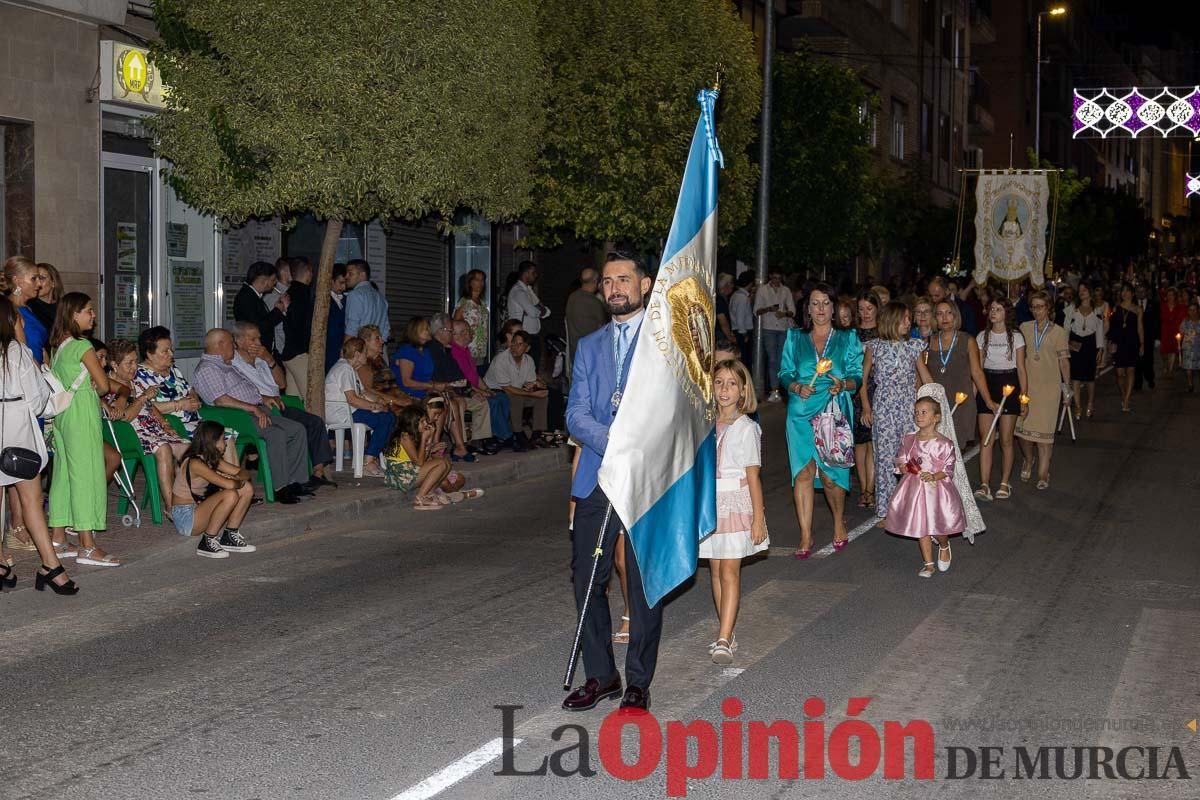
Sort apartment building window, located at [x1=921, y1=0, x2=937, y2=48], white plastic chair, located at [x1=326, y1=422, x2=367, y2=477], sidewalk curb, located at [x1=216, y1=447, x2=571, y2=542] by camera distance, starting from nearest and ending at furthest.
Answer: sidewalk curb, located at [x1=216, y1=447, x2=571, y2=542] → white plastic chair, located at [x1=326, y1=422, x2=367, y2=477] → apartment building window, located at [x1=921, y1=0, x2=937, y2=48]

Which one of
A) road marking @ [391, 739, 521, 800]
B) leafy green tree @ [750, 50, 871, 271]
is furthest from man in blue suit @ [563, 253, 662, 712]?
leafy green tree @ [750, 50, 871, 271]

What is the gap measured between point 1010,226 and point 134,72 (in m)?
19.2

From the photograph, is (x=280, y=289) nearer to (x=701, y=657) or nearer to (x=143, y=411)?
(x=143, y=411)

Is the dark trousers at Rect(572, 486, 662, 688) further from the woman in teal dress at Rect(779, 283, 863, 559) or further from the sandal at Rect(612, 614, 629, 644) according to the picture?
the woman in teal dress at Rect(779, 283, 863, 559)

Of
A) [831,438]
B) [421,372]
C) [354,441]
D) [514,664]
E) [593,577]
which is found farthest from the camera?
[421,372]

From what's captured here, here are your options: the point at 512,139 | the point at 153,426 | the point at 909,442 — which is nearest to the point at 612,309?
the point at 909,442

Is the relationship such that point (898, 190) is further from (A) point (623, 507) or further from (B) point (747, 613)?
(A) point (623, 507)

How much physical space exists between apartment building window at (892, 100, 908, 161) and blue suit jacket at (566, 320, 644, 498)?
131 feet

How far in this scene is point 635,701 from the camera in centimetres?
644

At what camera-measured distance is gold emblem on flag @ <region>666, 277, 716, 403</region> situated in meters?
6.22

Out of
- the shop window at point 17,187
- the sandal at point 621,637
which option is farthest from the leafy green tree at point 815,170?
the sandal at point 621,637

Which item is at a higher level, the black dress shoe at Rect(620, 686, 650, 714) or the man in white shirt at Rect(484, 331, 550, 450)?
the man in white shirt at Rect(484, 331, 550, 450)

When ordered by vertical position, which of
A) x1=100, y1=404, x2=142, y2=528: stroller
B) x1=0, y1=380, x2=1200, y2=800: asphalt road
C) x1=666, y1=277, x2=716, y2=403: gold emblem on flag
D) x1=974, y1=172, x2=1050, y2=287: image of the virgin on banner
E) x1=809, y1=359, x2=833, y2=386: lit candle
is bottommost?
x1=0, y1=380, x2=1200, y2=800: asphalt road

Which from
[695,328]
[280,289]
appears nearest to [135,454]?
[280,289]
